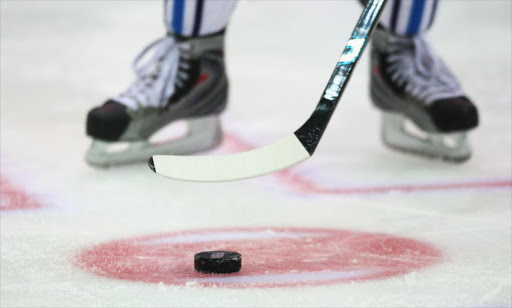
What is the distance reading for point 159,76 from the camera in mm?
2238

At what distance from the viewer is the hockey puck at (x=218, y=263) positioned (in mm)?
1370

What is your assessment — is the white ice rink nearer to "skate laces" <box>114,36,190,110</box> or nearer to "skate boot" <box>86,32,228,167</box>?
"skate boot" <box>86,32,228,167</box>

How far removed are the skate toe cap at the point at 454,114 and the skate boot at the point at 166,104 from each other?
55cm

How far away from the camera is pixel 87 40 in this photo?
3348 millimetres

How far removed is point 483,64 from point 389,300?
6.63 feet

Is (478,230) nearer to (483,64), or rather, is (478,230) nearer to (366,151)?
(366,151)

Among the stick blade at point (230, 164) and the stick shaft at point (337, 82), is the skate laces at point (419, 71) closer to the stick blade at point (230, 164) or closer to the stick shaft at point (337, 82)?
the stick shaft at point (337, 82)

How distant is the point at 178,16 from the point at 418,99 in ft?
2.06

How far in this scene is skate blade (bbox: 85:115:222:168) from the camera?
7.16ft

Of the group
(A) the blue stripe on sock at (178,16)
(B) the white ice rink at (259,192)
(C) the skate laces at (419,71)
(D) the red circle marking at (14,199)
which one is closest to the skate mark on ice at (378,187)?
(B) the white ice rink at (259,192)

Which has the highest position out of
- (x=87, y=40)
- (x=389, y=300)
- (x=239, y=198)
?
(x=389, y=300)

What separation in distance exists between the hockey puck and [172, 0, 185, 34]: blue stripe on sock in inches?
37.5

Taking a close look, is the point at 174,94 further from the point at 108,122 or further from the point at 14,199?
the point at 14,199

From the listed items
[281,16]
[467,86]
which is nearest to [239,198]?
[467,86]
